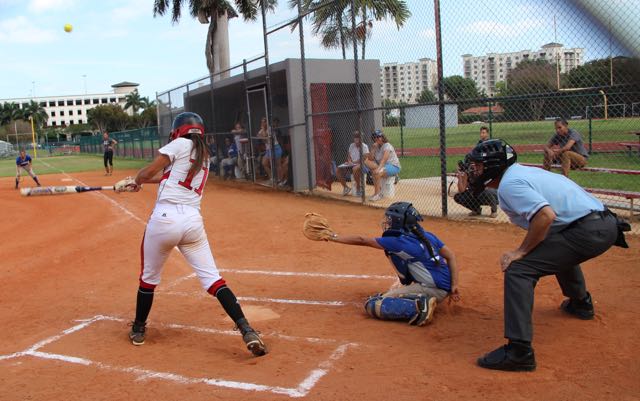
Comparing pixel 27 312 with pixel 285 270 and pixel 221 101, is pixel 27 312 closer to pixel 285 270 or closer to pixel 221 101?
pixel 285 270

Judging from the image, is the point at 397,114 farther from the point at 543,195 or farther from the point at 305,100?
the point at 543,195

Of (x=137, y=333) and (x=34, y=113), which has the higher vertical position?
(x=34, y=113)

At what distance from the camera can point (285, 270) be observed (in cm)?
730

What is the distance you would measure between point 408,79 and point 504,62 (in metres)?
2.55

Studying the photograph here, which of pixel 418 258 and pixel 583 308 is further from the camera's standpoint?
pixel 418 258

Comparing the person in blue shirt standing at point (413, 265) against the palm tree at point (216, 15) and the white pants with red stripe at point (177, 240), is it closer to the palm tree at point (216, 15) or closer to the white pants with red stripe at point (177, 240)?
the white pants with red stripe at point (177, 240)

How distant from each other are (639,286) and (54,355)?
5605mm

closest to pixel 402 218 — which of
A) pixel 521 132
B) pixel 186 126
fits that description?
pixel 186 126

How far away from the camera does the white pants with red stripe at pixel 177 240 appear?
4.60m

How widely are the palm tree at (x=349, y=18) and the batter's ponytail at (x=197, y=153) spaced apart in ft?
23.0

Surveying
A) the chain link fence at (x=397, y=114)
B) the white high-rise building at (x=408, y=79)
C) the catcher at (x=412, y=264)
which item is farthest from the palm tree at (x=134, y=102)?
the catcher at (x=412, y=264)

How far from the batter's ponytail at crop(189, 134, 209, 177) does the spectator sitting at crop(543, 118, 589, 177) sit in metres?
7.61

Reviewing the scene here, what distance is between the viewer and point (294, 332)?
5.00 metres

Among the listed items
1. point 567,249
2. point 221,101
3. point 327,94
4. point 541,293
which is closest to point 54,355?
point 567,249
